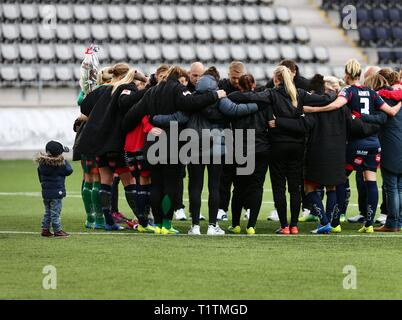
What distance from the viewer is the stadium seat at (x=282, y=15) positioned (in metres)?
31.6

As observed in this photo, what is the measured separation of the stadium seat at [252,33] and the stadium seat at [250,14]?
0.44 meters

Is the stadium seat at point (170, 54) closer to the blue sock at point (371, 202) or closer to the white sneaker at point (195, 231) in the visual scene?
the blue sock at point (371, 202)

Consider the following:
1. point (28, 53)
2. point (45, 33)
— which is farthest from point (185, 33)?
point (28, 53)

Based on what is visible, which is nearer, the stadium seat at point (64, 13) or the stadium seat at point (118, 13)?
the stadium seat at point (64, 13)

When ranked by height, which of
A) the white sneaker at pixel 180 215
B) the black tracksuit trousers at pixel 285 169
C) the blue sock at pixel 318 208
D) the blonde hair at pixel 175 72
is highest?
the blonde hair at pixel 175 72

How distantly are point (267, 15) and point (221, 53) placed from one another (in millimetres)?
2599

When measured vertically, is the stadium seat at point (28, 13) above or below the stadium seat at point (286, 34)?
above

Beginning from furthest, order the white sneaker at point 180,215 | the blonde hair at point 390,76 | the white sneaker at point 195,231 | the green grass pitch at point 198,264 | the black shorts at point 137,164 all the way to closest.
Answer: the white sneaker at point 180,215 < the blonde hair at point 390,76 < the black shorts at point 137,164 < the white sneaker at point 195,231 < the green grass pitch at point 198,264

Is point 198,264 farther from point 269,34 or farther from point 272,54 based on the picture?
point 269,34

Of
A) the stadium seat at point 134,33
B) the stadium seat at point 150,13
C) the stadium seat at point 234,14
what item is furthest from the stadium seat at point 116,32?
the stadium seat at point 234,14

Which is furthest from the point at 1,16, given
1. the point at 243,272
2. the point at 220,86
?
the point at 243,272

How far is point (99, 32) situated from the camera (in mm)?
29000
